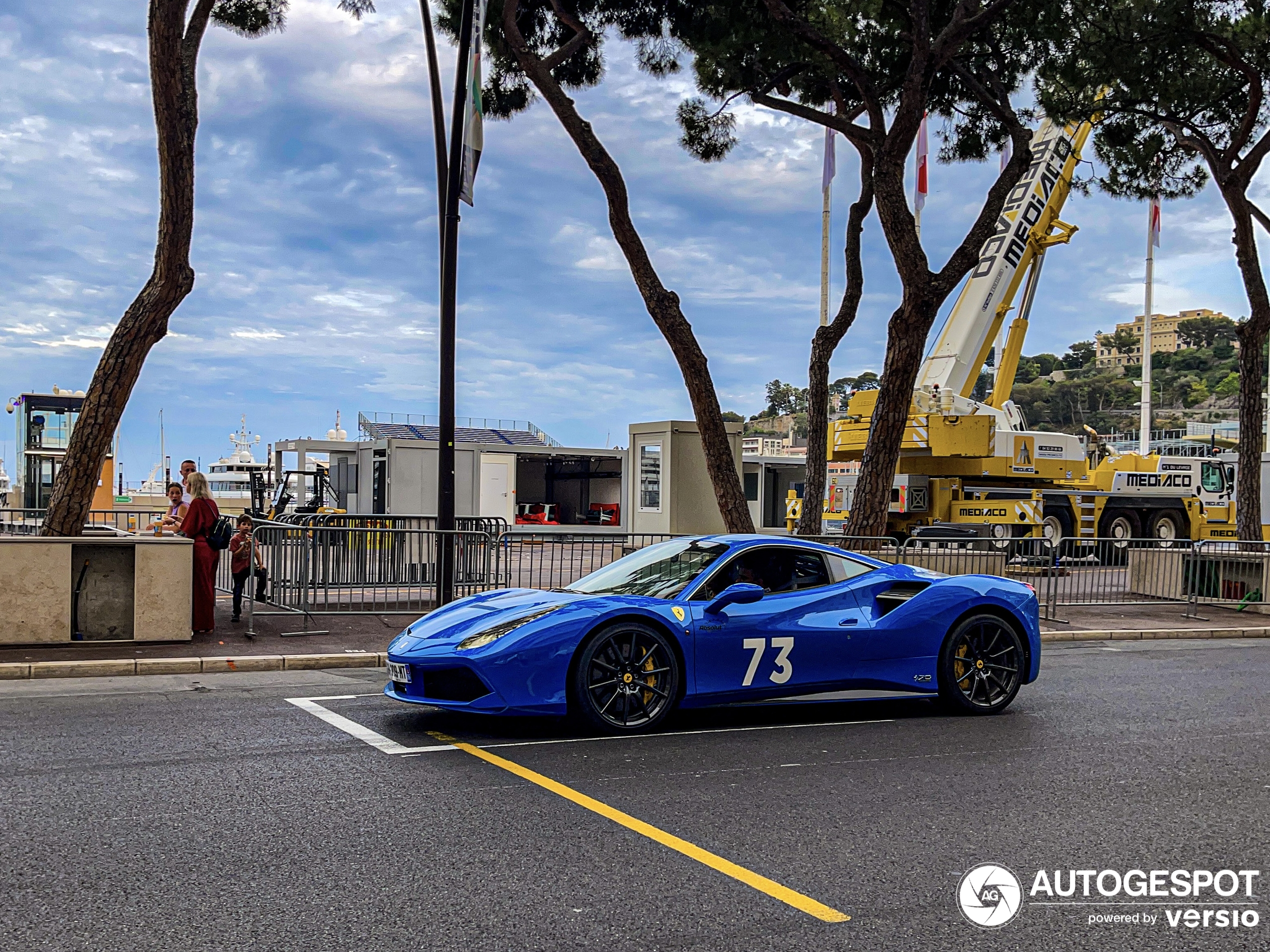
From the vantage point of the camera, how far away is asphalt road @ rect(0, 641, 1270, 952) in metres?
3.97

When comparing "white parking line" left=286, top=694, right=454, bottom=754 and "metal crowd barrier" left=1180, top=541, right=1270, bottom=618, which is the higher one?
"metal crowd barrier" left=1180, top=541, right=1270, bottom=618

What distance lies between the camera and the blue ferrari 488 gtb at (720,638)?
7.03 meters

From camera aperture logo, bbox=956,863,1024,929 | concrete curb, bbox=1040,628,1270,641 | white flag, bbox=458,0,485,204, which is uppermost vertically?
white flag, bbox=458,0,485,204

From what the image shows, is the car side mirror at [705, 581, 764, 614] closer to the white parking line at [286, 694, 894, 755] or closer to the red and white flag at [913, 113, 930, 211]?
the white parking line at [286, 694, 894, 755]

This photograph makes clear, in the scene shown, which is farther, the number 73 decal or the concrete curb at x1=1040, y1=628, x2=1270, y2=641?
the concrete curb at x1=1040, y1=628, x2=1270, y2=641

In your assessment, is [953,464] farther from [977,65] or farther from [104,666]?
[104,666]

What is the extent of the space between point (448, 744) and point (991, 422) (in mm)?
19312

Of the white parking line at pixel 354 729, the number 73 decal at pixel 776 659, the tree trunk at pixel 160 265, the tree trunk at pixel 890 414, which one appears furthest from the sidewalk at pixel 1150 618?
the tree trunk at pixel 160 265

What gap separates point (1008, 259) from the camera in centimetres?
2447

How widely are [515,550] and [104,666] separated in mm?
5577

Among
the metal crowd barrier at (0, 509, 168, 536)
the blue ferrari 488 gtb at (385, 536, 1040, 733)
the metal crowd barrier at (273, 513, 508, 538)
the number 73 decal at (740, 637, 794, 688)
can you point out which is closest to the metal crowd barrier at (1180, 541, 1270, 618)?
the blue ferrari 488 gtb at (385, 536, 1040, 733)

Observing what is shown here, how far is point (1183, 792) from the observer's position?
607 centimetres

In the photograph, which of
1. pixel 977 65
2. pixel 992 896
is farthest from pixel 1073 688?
pixel 977 65

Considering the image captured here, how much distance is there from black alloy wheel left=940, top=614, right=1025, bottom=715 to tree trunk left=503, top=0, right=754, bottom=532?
6.88 meters
